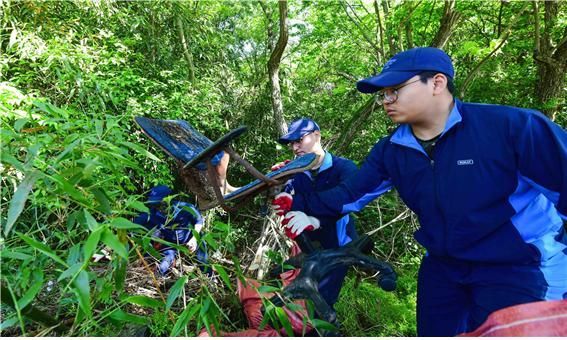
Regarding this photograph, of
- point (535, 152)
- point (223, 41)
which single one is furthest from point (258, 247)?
point (223, 41)

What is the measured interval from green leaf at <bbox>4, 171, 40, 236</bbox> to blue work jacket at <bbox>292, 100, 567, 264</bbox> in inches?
53.5

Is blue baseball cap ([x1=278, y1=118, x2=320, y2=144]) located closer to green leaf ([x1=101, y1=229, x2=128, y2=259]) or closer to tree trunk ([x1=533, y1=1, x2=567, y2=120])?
green leaf ([x1=101, y1=229, x2=128, y2=259])

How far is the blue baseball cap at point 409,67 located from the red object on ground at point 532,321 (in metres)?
1.05

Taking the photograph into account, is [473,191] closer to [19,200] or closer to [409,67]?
[409,67]

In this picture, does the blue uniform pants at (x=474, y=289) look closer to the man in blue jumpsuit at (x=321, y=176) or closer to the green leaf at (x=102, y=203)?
the man in blue jumpsuit at (x=321, y=176)

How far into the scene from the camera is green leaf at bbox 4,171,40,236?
86 centimetres

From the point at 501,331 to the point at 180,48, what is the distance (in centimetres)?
706

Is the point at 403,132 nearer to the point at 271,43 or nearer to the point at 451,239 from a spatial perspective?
the point at 451,239

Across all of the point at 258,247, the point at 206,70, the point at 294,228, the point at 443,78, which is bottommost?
the point at 258,247

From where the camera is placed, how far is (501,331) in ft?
2.34

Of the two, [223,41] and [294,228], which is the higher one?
[223,41]

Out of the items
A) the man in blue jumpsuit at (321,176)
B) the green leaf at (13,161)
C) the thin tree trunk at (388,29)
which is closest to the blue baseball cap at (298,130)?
the man in blue jumpsuit at (321,176)

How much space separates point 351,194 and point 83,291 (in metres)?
1.21

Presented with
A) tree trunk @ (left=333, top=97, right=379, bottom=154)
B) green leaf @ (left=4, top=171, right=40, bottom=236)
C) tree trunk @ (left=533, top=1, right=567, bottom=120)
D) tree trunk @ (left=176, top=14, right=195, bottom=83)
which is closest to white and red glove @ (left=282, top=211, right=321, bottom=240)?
green leaf @ (left=4, top=171, right=40, bottom=236)
